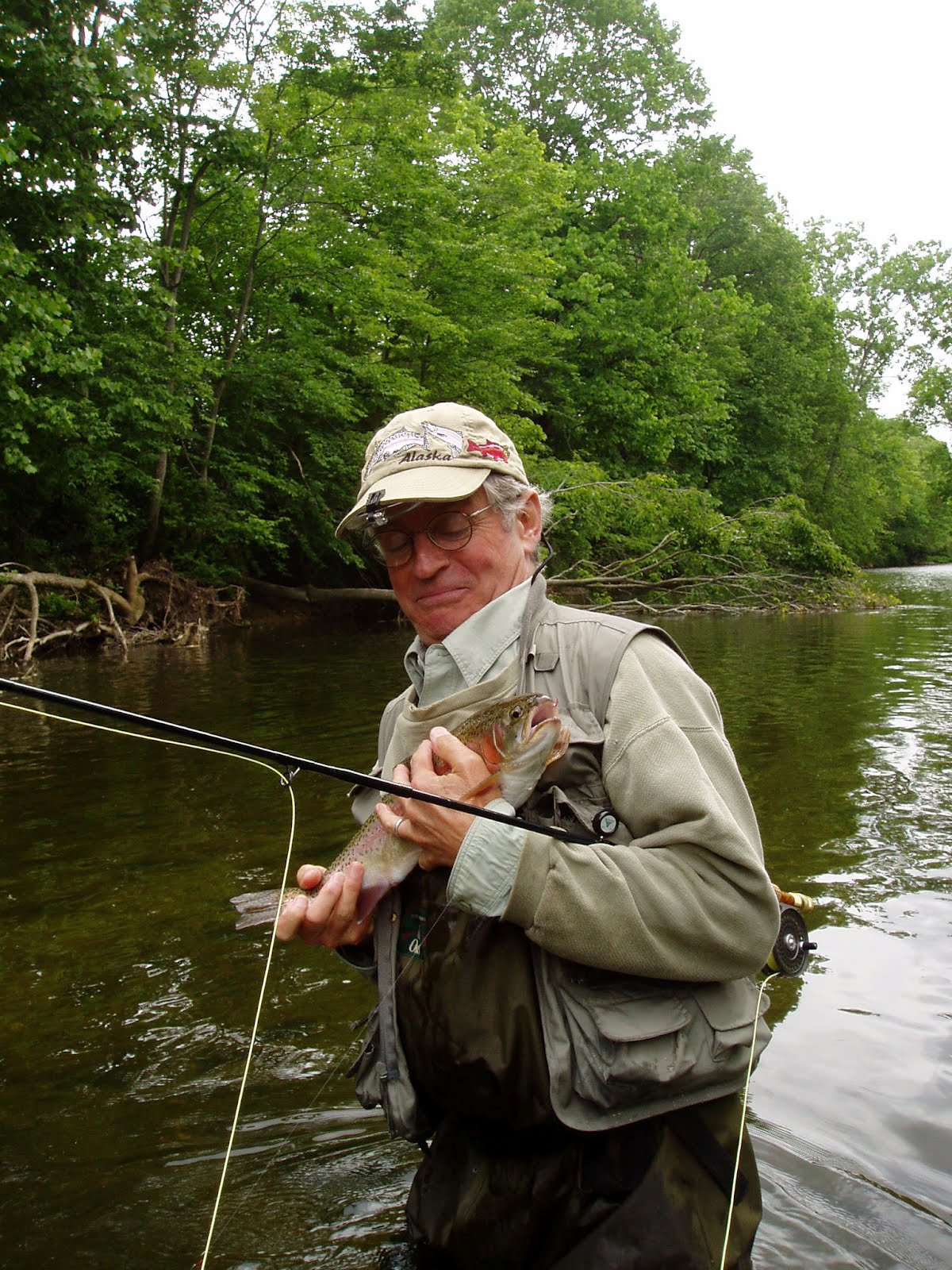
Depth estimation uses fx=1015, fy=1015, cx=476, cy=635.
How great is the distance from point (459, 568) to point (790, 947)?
3.93 feet

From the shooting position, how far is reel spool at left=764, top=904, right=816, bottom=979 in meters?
2.37

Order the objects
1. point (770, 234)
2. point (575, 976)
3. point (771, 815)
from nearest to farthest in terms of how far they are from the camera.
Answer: point (575, 976)
point (771, 815)
point (770, 234)

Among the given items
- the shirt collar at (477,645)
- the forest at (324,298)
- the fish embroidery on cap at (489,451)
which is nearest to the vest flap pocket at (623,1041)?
the shirt collar at (477,645)

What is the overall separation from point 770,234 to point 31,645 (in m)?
35.3

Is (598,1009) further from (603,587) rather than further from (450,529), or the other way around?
(603,587)

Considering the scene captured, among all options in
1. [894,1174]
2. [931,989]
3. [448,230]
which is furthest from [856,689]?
[448,230]

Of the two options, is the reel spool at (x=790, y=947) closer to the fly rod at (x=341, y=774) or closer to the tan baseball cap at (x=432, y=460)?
the fly rod at (x=341, y=774)

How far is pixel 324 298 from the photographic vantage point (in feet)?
68.1

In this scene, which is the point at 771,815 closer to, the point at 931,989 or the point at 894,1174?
the point at 931,989

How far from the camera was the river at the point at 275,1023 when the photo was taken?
3074 millimetres

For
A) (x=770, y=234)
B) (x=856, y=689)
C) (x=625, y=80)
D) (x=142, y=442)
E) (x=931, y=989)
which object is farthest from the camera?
(x=770, y=234)

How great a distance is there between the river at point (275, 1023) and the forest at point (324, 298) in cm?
816

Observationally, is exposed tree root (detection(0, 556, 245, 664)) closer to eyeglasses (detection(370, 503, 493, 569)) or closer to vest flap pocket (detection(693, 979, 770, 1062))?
eyeglasses (detection(370, 503, 493, 569))

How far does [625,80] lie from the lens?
36.1m
